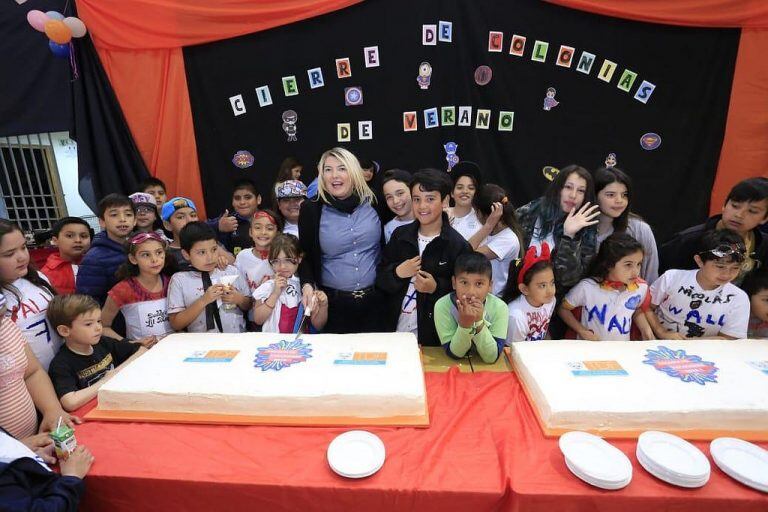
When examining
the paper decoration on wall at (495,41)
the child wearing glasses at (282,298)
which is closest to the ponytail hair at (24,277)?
the child wearing glasses at (282,298)

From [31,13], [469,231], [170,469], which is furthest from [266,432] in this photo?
[31,13]

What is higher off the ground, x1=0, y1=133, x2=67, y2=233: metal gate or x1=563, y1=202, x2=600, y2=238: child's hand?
x1=0, y1=133, x2=67, y2=233: metal gate

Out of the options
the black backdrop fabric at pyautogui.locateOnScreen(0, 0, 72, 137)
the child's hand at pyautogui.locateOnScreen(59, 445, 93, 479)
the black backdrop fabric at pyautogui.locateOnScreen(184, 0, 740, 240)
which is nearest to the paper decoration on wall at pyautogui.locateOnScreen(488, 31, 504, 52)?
the black backdrop fabric at pyautogui.locateOnScreen(184, 0, 740, 240)

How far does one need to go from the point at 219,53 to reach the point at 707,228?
11.6 feet

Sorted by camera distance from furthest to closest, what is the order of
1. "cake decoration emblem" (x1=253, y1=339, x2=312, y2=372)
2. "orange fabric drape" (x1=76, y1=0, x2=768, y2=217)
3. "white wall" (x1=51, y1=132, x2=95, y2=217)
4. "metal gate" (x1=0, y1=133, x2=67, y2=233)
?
"white wall" (x1=51, y1=132, x2=95, y2=217)
"metal gate" (x1=0, y1=133, x2=67, y2=233)
"orange fabric drape" (x1=76, y1=0, x2=768, y2=217)
"cake decoration emblem" (x1=253, y1=339, x2=312, y2=372)

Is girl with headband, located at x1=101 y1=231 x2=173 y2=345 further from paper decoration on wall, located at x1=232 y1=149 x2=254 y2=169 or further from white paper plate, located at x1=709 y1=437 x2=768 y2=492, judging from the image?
white paper plate, located at x1=709 y1=437 x2=768 y2=492

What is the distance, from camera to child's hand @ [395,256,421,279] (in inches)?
72.8

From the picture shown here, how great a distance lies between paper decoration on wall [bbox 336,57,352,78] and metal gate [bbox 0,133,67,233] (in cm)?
332

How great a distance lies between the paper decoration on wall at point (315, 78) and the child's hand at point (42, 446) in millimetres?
2873

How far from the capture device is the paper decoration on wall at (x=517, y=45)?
3244 millimetres

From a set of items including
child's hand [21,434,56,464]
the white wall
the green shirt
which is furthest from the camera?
the white wall

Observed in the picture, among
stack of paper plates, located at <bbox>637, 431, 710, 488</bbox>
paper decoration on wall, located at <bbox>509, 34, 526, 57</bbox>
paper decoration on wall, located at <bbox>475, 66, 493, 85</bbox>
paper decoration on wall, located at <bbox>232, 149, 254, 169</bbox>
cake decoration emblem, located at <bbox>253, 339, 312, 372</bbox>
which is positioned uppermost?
paper decoration on wall, located at <bbox>509, 34, 526, 57</bbox>

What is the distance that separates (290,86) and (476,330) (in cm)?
264

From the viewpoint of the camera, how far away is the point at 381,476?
1.13 meters
